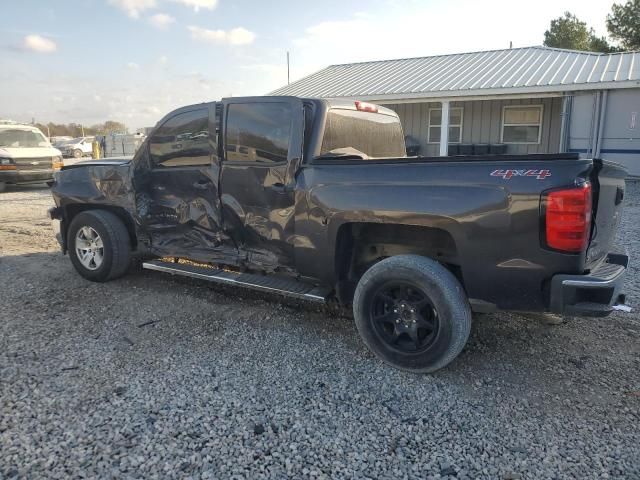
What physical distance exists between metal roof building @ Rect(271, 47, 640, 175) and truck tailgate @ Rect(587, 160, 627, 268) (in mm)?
11511

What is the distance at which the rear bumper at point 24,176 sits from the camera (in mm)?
13828

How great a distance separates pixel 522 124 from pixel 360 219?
48.4ft

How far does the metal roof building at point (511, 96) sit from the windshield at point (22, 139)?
8766 mm

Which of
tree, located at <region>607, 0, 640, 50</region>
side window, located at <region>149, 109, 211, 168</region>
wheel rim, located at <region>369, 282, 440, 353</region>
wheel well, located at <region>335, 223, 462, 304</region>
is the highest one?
tree, located at <region>607, 0, 640, 50</region>

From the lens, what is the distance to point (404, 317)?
3.45m

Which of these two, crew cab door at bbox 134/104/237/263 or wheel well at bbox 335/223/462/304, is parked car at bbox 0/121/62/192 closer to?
crew cab door at bbox 134/104/237/263

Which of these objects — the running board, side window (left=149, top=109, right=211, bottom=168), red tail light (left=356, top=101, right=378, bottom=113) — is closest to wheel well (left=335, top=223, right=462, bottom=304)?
the running board

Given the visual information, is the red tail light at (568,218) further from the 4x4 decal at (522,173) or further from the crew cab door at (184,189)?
the crew cab door at (184,189)

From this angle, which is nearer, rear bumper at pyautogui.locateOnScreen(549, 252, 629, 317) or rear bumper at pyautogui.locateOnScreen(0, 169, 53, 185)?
rear bumper at pyautogui.locateOnScreen(549, 252, 629, 317)

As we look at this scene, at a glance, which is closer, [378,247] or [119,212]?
[378,247]

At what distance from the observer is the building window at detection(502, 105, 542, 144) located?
16.0m

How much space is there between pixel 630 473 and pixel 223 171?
354 centimetres

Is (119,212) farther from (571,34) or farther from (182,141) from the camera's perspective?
(571,34)

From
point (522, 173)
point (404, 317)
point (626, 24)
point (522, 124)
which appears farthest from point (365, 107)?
point (626, 24)
